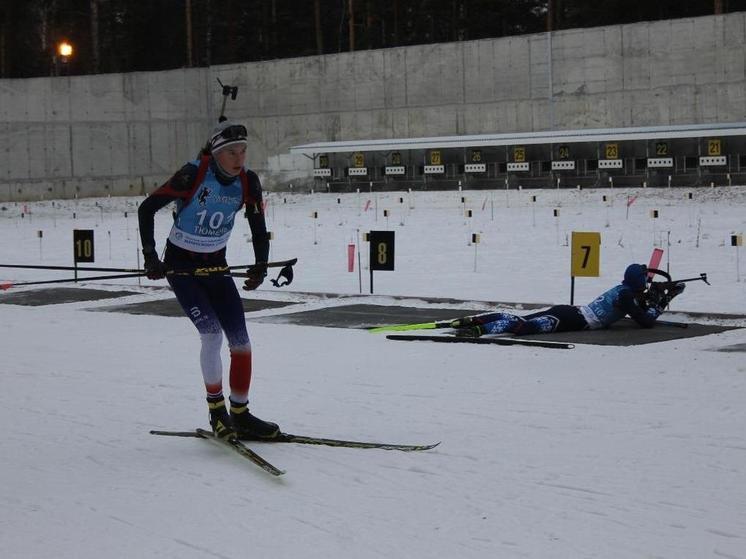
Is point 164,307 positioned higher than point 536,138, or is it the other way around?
→ point 536,138

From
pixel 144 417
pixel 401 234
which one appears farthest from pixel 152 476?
pixel 401 234

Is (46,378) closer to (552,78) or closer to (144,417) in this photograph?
(144,417)

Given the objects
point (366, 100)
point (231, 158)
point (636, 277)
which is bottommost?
point (636, 277)

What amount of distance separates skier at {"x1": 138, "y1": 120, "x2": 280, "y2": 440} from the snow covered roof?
34729mm

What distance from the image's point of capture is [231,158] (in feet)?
23.9

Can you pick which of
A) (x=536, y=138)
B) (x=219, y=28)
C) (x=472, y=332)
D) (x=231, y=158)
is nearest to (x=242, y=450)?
(x=231, y=158)

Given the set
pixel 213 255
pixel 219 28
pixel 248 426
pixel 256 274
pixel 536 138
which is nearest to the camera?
pixel 248 426

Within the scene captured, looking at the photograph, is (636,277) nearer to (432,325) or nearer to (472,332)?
(472,332)

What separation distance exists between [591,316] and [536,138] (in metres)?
31.5

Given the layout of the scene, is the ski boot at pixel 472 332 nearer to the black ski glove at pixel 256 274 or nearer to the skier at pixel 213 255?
the black ski glove at pixel 256 274

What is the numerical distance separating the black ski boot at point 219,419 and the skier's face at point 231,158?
1.45 meters

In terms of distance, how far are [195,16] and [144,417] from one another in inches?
2350

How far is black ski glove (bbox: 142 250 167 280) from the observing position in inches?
284

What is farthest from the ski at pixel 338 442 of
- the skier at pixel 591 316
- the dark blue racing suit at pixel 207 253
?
the skier at pixel 591 316
